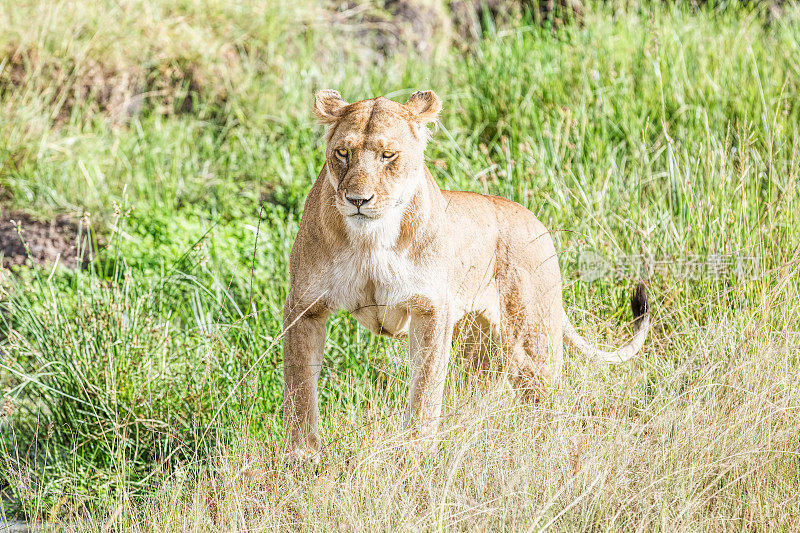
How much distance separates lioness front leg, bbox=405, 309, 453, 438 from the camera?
122 inches

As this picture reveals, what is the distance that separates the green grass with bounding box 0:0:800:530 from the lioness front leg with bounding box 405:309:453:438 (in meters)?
0.11

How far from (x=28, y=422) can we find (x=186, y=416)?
76 cm

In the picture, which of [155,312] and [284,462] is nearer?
[284,462]

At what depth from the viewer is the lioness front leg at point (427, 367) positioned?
3.11 meters

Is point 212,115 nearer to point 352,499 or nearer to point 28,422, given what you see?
point 28,422

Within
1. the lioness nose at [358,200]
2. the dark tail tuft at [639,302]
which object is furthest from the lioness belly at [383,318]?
the dark tail tuft at [639,302]

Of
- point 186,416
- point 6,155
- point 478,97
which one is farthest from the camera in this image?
point 478,97

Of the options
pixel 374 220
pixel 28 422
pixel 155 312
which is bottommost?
pixel 28 422

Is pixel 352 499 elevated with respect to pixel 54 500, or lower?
elevated

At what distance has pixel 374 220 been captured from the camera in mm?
2930

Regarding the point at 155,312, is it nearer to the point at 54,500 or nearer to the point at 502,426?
the point at 54,500

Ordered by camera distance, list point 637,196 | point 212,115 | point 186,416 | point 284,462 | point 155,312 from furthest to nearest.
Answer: point 212,115
point 637,196
point 155,312
point 186,416
point 284,462

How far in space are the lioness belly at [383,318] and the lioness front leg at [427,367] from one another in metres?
0.05

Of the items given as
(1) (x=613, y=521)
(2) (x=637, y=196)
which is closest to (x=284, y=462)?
(1) (x=613, y=521)
